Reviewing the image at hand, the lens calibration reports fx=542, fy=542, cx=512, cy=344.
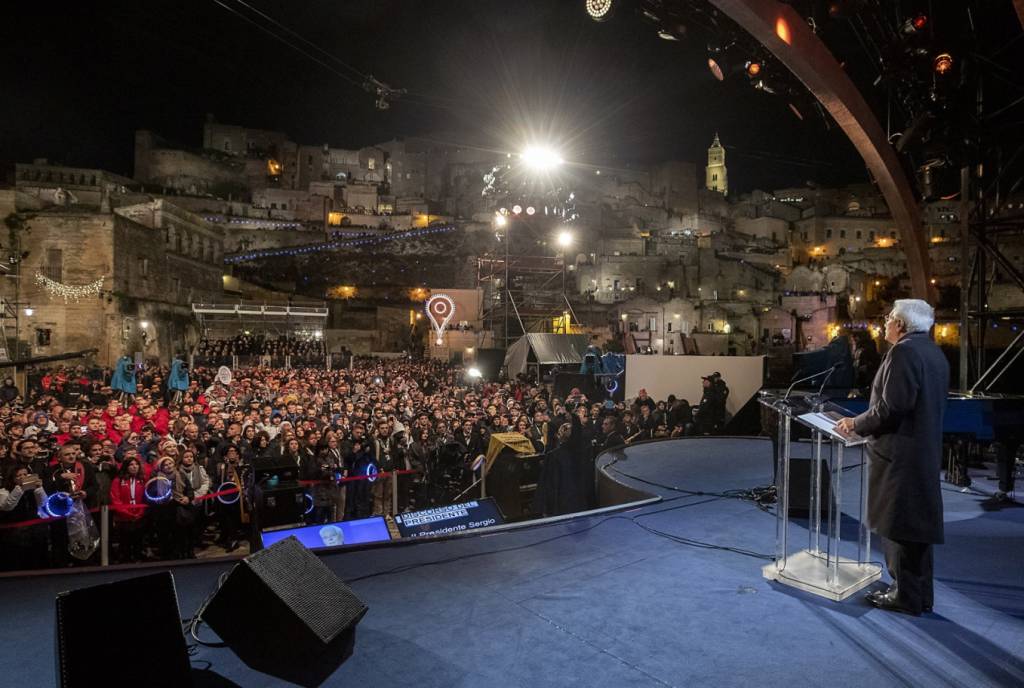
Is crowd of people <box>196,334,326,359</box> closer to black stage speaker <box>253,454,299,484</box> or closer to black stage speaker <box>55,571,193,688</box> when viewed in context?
black stage speaker <box>253,454,299,484</box>

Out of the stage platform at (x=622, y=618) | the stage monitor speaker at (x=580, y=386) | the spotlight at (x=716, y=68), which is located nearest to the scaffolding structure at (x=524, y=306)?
the stage monitor speaker at (x=580, y=386)

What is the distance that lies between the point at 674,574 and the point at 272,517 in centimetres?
293

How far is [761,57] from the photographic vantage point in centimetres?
772

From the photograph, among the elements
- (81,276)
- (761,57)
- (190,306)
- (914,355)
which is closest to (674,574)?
(914,355)

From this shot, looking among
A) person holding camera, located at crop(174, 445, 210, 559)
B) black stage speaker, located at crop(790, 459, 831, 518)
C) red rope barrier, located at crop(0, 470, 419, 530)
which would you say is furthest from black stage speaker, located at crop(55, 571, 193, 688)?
person holding camera, located at crop(174, 445, 210, 559)

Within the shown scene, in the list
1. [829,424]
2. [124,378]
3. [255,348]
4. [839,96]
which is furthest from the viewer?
[255,348]

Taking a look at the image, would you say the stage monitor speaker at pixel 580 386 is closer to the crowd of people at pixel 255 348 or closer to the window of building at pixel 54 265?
the crowd of people at pixel 255 348

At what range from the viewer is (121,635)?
6.70 ft

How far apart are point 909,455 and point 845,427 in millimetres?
324

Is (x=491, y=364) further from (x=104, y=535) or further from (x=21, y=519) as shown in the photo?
(x=21, y=519)

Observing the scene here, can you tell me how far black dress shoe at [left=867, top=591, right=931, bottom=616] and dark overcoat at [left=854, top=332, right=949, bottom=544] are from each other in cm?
40

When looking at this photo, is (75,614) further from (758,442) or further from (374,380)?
(374,380)

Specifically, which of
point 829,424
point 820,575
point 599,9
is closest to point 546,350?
point 599,9

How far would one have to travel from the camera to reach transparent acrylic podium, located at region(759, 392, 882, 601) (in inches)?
126
